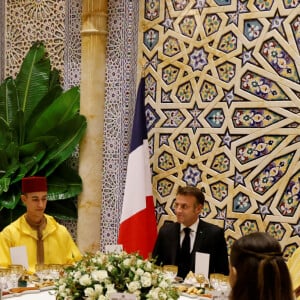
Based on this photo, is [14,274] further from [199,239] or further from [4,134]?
[4,134]

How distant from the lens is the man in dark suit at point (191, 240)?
4.55 meters

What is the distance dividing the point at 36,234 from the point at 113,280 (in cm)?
179

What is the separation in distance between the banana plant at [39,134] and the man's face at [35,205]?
114 cm

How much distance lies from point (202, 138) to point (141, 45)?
108cm

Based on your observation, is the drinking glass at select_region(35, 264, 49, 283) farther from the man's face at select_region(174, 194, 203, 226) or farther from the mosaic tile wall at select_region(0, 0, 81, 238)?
the mosaic tile wall at select_region(0, 0, 81, 238)

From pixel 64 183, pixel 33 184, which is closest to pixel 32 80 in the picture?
pixel 64 183

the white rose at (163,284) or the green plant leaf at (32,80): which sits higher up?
the green plant leaf at (32,80)

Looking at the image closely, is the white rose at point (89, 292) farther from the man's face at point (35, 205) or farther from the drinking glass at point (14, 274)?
the man's face at point (35, 205)

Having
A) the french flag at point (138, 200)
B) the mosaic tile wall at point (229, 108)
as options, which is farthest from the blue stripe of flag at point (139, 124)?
the mosaic tile wall at point (229, 108)

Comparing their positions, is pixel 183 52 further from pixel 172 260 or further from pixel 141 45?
pixel 172 260

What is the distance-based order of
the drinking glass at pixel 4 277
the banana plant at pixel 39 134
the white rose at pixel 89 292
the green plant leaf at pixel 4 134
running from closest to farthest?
the white rose at pixel 89 292, the drinking glass at pixel 4 277, the banana plant at pixel 39 134, the green plant leaf at pixel 4 134

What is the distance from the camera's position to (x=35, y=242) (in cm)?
445

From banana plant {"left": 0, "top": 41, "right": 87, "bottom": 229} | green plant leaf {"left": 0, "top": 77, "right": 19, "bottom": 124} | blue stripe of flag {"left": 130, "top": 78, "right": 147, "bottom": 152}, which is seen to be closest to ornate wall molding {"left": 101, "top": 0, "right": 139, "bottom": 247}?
blue stripe of flag {"left": 130, "top": 78, "right": 147, "bottom": 152}

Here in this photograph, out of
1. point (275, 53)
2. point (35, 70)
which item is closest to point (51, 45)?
point (35, 70)
